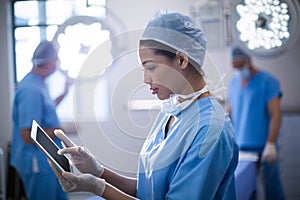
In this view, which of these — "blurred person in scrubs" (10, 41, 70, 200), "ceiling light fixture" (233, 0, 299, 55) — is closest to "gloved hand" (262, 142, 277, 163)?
"ceiling light fixture" (233, 0, 299, 55)

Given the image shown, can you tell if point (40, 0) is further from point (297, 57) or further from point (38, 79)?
point (297, 57)

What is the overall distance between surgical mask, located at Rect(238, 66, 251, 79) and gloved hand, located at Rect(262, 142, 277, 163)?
1.30 ft

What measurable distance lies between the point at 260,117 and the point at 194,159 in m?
1.45

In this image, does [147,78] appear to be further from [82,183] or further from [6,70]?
[6,70]

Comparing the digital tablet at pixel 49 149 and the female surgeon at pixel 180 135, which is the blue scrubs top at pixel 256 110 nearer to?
the female surgeon at pixel 180 135

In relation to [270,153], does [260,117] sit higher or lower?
higher

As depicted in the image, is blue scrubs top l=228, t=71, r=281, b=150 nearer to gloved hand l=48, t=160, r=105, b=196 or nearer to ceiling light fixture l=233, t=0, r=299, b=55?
ceiling light fixture l=233, t=0, r=299, b=55

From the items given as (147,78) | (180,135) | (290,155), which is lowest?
(290,155)

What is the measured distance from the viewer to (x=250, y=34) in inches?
59.9

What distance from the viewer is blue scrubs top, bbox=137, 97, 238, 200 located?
998mm

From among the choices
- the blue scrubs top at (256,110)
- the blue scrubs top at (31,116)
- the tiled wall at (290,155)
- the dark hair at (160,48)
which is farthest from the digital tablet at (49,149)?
the tiled wall at (290,155)

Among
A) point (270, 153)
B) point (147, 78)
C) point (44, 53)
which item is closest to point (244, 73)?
point (270, 153)

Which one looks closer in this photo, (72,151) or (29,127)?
(72,151)

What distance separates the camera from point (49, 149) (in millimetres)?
1078
